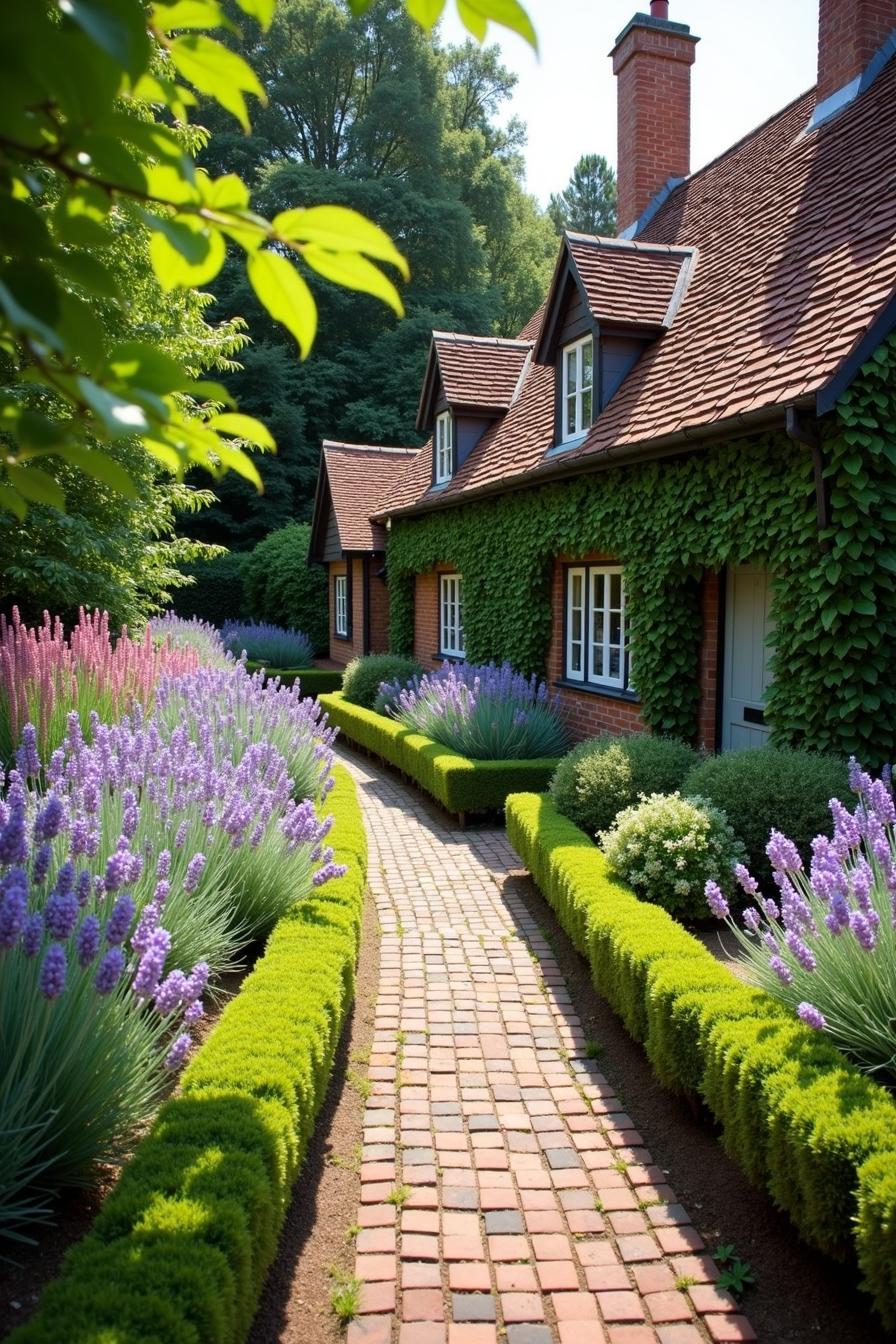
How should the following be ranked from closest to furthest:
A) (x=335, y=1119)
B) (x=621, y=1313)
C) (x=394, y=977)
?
(x=621, y=1313), (x=335, y=1119), (x=394, y=977)

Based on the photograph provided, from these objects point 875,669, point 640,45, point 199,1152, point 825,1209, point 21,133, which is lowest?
point 825,1209

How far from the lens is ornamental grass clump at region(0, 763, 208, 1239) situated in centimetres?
262

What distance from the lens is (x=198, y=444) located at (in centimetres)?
130

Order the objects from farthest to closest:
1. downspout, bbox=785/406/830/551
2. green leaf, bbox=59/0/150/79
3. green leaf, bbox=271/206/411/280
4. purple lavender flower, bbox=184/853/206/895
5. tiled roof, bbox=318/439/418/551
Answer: tiled roof, bbox=318/439/418/551
downspout, bbox=785/406/830/551
purple lavender flower, bbox=184/853/206/895
green leaf, bbox=271/206/411/280
green leaf, bbox=59/0/150/79

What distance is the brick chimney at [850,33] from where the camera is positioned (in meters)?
10.3

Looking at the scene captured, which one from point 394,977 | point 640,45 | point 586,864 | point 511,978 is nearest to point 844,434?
point 586,864

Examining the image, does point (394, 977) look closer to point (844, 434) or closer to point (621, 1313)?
point (621, 1313)

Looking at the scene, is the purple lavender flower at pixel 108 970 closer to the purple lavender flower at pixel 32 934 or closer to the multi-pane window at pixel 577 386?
the purple lavender flower at pixel 32 934

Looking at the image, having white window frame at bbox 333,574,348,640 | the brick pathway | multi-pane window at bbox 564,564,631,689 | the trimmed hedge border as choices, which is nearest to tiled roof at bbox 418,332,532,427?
multi-pane window at bbox 564,564,631,689

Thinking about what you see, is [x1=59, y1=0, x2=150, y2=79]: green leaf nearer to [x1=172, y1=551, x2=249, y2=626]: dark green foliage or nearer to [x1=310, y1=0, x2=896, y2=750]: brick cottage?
[x1=310, y1=0, x2=896, y2=750]: brick cottage

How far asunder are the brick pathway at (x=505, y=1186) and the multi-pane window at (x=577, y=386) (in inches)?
280

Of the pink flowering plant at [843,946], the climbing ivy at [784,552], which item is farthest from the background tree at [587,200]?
the pink flowering plant at [843,946]

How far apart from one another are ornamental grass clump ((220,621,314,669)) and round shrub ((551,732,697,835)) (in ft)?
53.4

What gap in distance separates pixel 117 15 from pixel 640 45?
54.2 feet
